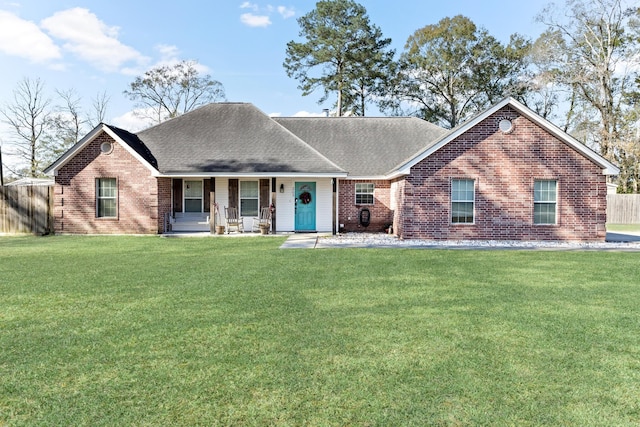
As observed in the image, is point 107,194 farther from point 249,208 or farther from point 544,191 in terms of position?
point 544,191

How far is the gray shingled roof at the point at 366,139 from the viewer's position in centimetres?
1953

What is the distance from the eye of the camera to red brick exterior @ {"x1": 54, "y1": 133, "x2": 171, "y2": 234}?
17.2 meters

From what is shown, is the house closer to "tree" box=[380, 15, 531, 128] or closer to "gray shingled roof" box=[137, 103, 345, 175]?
"gray shingled roof" box=[137, 103, 345, 175]

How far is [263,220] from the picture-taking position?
17844 mm

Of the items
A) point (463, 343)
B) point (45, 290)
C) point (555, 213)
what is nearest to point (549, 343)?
point (463, 343)

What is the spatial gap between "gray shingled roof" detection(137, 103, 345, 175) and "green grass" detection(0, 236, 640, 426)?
890 cm

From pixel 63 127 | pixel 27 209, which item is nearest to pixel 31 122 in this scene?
pixel 63 127

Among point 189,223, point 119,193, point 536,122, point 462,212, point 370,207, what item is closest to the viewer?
point 536,122

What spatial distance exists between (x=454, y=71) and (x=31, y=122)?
38.3m

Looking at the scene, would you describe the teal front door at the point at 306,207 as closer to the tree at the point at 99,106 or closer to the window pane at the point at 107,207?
the window pane at the point at 107,207

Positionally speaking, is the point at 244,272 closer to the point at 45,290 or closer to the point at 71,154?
the point at 45,290

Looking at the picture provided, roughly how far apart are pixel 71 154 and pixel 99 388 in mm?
16376

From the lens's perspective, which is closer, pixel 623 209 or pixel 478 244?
pixel 478 244

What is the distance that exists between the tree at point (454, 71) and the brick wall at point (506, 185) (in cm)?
2250
